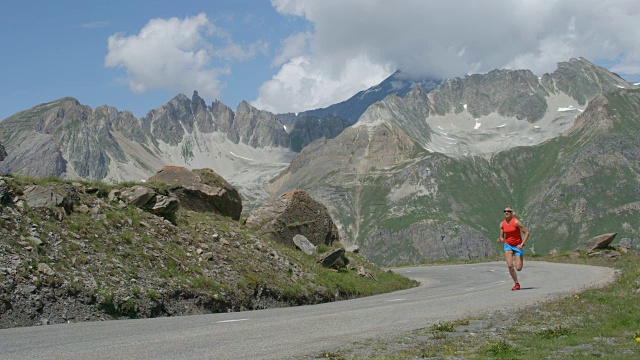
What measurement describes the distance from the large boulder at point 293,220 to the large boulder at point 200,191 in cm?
170


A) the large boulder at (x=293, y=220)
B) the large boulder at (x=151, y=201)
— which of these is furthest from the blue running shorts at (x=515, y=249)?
the large boulder at (x=293, y=220)

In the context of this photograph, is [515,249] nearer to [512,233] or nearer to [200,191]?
[512,233]

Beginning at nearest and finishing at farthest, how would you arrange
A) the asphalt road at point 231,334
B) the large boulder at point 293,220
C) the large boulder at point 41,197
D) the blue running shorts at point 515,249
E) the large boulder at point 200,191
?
the asphalt road at point 231,334
the large boulder at point 41,197
the blue running shorts at point 515,249
the large boulder at point 200,191
the large boulder at point 293,220

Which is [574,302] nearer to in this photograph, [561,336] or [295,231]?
[561,336]

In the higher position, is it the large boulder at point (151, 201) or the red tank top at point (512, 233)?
the large boulder at point (151, 201)

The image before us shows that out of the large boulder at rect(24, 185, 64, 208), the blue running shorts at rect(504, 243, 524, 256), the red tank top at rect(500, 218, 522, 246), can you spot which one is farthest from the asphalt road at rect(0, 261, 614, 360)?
the large boulder at rect(24, 185, 64, 208)

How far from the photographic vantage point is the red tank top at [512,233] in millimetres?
22438

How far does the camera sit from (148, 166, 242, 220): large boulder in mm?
31562

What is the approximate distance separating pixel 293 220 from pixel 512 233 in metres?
15.7

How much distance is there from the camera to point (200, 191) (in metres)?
32.1

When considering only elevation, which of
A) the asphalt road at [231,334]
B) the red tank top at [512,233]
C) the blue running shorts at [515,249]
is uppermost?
the red tank top at [512,233]

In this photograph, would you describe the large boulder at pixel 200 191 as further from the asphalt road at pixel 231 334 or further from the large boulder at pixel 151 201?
the asphalt road at pixel 231 334

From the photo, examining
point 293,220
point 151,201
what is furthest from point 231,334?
point 293,220

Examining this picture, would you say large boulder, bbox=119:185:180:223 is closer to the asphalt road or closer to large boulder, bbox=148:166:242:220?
large boulder, bbox=148:166:242:220
